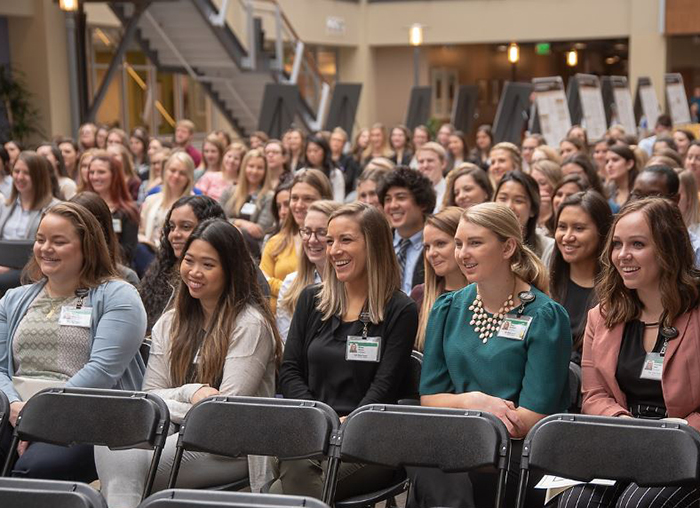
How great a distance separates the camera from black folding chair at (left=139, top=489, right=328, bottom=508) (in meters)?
2.48

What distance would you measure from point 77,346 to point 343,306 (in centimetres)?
114

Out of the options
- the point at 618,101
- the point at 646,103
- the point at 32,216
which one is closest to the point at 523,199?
the point at 32,216

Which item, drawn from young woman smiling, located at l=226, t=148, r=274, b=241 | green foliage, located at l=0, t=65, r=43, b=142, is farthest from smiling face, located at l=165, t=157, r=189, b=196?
green foliage, located at l=0, t=65, r=43, b=142

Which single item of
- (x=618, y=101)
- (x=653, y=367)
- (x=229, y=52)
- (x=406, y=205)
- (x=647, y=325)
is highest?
(x=229, y=52)

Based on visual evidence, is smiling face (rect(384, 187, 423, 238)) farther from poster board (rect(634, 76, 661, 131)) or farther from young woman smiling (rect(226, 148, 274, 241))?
poster board (rect(634, 76, 661, 131))

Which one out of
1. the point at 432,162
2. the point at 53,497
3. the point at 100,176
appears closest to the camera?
the point at 53,497

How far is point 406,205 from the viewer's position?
5430 mm

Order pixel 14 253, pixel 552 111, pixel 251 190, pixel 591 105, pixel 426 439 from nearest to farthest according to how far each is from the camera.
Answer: pixel 426 439, pixel 14 253, pixel 251 190, pixel 552 111, pixel 591 105

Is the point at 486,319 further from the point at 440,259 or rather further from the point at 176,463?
the point at 176,463

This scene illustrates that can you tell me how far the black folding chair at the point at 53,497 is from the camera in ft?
8.63

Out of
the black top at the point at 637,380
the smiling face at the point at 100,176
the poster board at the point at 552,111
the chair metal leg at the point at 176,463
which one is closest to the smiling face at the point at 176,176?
the smiling face at the point at 100,176

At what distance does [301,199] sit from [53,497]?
10.6 feet

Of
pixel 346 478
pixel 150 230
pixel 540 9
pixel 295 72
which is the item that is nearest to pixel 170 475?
pixel 346 478

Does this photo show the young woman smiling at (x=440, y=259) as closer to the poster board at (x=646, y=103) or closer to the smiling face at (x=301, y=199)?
the smiling face at (x=301, y=199)
